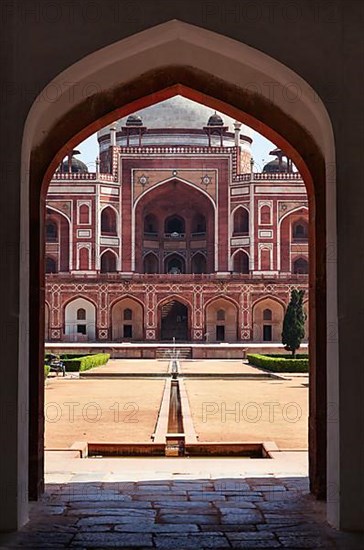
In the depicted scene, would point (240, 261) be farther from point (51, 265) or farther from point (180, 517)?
point (180, 517)

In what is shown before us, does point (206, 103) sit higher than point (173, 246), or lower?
lower

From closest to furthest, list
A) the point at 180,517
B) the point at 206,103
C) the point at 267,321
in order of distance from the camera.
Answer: the point at 180,517, the point at 206,103, the point at 267,321

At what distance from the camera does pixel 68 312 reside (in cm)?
2792

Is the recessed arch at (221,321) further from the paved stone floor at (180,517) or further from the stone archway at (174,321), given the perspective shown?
the paved stone floor at (180,517)

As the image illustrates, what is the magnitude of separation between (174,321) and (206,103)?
2554 cm

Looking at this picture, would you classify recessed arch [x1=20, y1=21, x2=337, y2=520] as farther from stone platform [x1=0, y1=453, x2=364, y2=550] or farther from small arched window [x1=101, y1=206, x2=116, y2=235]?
small arched window [x1=101, y1=206, x2=116, y2=235]

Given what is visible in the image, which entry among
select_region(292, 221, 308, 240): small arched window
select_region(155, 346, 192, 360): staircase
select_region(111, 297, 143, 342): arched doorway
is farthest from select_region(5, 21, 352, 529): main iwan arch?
select_region(292, 221, 308, 240): small arched window

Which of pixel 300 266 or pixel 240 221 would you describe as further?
pixel 300 266

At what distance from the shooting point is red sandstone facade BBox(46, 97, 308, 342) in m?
27.7

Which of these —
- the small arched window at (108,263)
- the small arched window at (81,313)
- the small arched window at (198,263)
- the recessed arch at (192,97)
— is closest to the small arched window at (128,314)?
the small arched window at (81,313)

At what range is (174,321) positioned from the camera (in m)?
30.2

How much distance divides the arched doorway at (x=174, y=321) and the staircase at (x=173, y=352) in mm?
5644

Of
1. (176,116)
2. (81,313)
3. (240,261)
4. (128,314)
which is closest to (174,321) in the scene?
(128,314)

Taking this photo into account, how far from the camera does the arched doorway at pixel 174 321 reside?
2970cm
